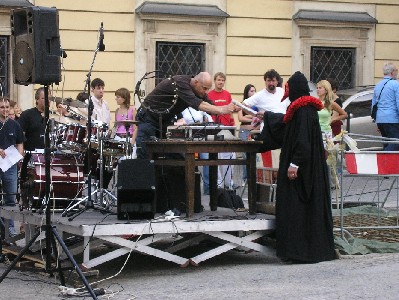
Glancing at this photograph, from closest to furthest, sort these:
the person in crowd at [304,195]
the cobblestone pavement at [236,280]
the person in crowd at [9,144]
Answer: the cobblestone pavement at [236,280]
the person in crowd at [304,195]
the person in crowd at [9,144]

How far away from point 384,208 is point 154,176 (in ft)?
12.9

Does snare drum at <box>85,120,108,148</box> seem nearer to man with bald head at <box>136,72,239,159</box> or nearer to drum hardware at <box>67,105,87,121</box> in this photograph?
drum hardware at <box>67,105,87,121</box>

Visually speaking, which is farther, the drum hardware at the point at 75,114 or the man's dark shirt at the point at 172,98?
the drum hardware at the point at 75,114

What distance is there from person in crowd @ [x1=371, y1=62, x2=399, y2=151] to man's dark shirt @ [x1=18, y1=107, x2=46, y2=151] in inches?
251

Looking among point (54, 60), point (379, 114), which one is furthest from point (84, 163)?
point (379, 114)

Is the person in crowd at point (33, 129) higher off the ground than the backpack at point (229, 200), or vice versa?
the person in crowd at point (33, 129)

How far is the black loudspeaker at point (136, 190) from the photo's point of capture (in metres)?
11.0

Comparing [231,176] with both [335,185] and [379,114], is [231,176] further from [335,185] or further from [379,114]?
[379,114]

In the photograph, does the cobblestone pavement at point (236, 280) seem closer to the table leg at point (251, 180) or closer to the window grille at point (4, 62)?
the table leg at point (251, 180)

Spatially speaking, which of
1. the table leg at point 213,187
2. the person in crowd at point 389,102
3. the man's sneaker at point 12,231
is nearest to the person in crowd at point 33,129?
the man's sneaker at point 12,231

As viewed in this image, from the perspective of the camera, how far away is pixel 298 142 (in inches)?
445

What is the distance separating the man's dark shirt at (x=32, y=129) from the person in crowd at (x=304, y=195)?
3393 mm

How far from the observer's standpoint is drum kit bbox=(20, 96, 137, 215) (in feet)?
39.7

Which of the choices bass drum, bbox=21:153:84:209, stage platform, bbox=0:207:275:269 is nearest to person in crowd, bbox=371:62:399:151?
stage platform, bbox=0:207:275:269
